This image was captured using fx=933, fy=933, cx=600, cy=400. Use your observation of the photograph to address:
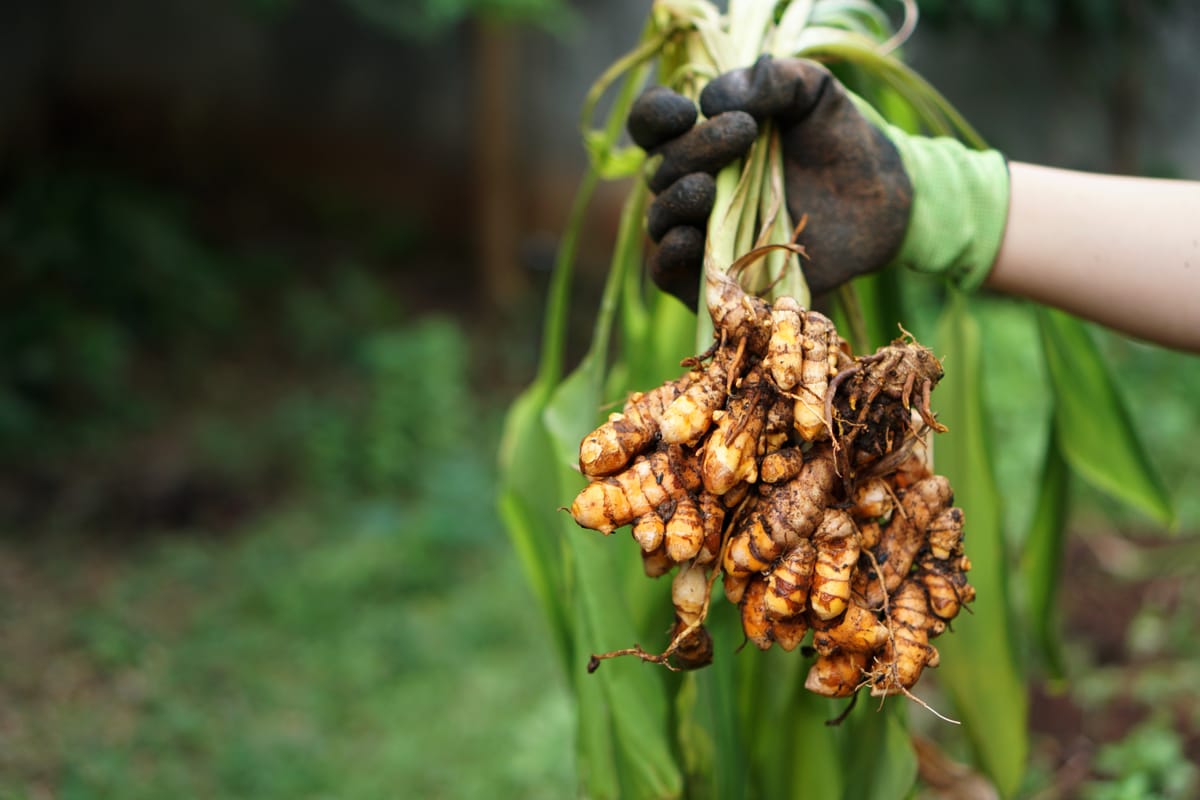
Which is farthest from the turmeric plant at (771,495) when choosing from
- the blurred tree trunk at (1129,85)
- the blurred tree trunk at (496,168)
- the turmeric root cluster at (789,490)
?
the blurred tree trunk at (496,168)

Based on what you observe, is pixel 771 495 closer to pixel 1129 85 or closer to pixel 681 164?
pixel 681 164

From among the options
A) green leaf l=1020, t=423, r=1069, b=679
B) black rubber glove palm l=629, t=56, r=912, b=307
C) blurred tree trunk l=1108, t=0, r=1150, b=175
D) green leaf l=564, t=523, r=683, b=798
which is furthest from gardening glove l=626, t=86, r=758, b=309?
blurred tree trunk l=1108, t=0, r=1150, b=175

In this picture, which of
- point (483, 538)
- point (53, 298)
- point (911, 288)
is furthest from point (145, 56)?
point (911, 288)

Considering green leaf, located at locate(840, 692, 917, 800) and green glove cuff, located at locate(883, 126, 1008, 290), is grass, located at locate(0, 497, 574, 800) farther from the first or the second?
green glove cuff, located at locate(883, 126, 1008, 290)

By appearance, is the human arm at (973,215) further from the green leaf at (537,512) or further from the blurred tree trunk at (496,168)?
the blurred tree trunk at (496,168)

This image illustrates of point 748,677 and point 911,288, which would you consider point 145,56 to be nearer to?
point 911,288
